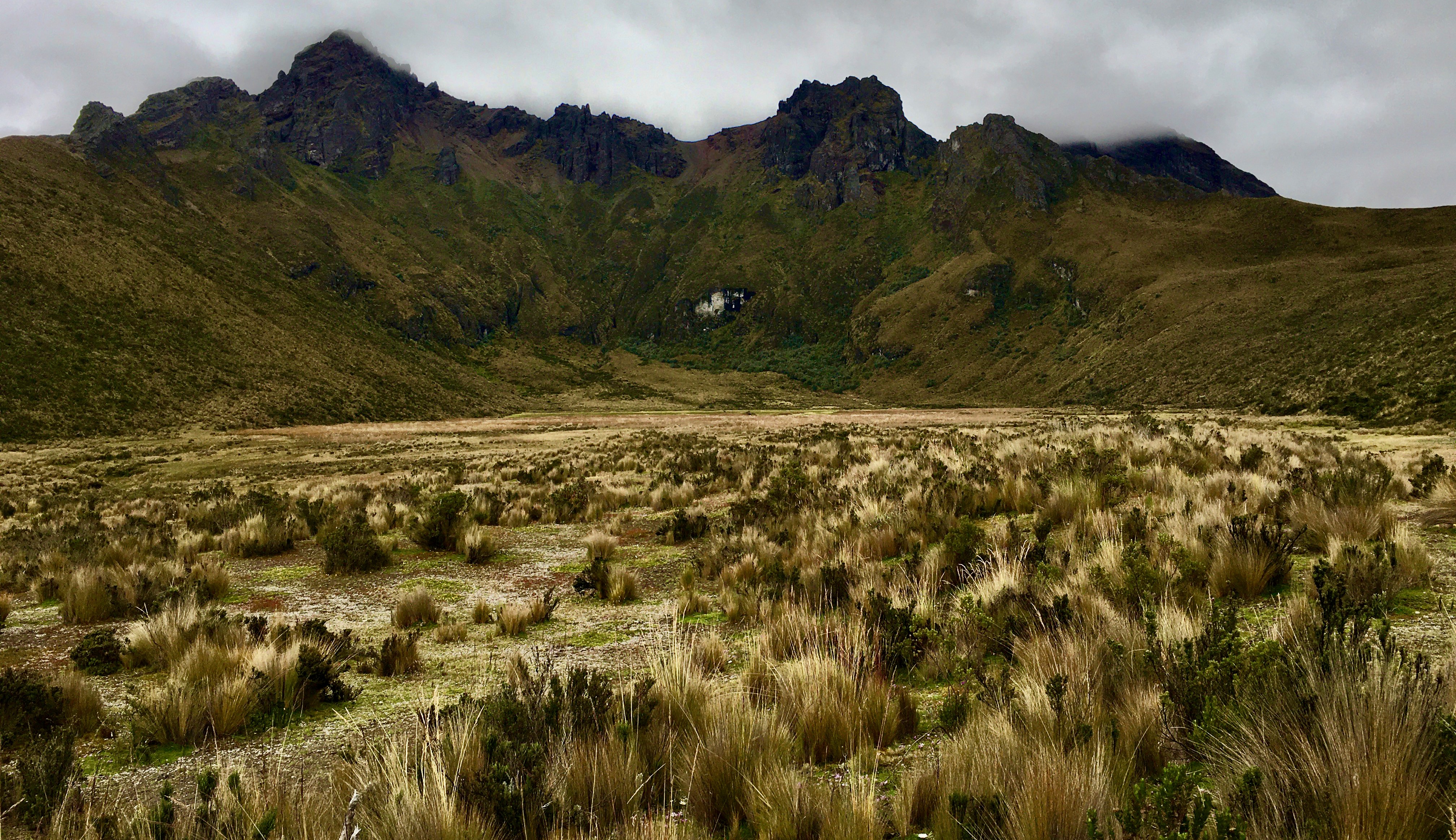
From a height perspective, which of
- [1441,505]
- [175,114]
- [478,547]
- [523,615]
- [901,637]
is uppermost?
[175,114]

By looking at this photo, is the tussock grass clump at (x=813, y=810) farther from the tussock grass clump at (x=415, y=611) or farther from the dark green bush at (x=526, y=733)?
the tussock grass clump at (x=415, y=611)

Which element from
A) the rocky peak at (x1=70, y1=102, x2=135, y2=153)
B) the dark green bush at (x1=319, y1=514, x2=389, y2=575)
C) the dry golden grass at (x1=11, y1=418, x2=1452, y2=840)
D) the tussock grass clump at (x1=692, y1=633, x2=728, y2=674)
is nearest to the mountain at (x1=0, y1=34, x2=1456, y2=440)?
the rocky peak at (x1=70, y1=102, x2=135, y2=153)

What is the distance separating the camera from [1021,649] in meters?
3.79

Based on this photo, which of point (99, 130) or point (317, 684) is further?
point (99, 130)

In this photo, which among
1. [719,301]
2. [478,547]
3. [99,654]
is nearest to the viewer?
[99,654]

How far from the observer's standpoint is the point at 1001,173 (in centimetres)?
16200

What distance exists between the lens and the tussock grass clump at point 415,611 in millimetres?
6332

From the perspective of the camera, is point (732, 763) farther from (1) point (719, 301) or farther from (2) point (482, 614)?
(1) point (719, 301)

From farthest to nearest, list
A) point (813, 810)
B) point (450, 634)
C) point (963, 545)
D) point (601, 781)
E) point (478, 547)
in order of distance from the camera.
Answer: point (478, 547) → point (963, 545) → point (450, 634) → point (601, 781) → point (813, 810)

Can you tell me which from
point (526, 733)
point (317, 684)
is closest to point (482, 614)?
point (317, 684)

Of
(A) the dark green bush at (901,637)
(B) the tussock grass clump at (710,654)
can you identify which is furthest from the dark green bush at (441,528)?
(A) the dark green bush at (901,637)

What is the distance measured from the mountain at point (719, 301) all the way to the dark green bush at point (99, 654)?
3423cm

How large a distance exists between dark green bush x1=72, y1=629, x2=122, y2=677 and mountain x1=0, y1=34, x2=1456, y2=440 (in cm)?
3423

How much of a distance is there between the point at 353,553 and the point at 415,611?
329 centimetres
